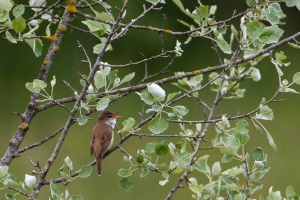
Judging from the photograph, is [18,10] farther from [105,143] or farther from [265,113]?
[105,143]

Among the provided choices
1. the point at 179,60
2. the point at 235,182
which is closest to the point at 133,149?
the point at 179,60

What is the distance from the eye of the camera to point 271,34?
3432mm

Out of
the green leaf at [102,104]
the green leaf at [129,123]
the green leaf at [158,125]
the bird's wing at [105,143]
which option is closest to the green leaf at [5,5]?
the green leaf at [102,104]

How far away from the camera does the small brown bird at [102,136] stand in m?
5.80

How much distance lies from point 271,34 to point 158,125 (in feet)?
2.05

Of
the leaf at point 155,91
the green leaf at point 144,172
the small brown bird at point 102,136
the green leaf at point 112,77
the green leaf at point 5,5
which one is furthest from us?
the small brown bird at point 102,136

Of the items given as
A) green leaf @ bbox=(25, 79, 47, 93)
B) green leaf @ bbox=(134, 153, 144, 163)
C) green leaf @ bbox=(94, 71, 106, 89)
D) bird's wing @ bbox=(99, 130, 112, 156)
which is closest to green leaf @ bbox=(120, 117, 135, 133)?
green leaf @ bbox=(134, 153, 144, 163)

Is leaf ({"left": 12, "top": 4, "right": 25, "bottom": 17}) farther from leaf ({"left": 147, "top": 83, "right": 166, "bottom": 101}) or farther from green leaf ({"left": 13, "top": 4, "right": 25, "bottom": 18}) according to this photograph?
leaf ({"left": 147, "top": 83, "right": 166, "bottom": 101})

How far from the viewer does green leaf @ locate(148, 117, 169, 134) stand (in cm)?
334

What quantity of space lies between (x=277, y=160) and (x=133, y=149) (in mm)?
2636

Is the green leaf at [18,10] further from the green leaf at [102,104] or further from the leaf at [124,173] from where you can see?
the leaf at [124,173]

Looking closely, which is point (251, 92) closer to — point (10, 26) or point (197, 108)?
point (197, 108)

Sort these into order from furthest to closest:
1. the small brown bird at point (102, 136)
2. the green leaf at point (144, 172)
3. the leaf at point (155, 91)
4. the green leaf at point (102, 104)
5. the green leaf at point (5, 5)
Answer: the small brown bird at point (102, 136), the green leaf at point (5, 5), the green leaf at point (144, 172), the green leaf at point (102, 104), the leaf at point (155, 91)

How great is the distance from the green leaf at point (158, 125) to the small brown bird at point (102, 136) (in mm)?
2329
